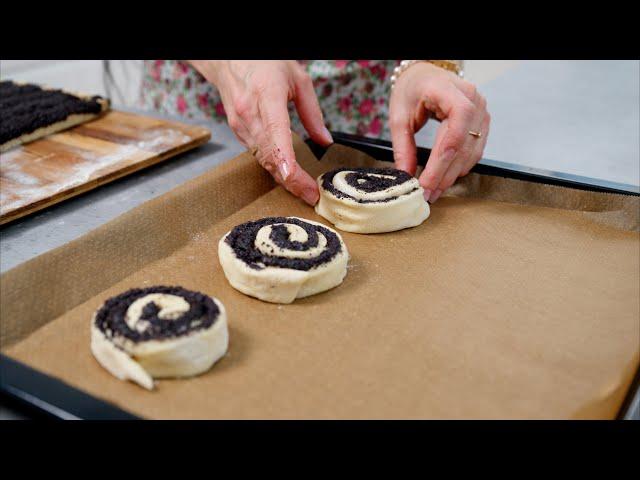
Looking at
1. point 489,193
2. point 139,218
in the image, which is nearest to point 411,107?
point 489,193

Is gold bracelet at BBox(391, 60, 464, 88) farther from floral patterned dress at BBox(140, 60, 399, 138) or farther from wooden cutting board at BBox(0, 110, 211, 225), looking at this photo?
wooden cutting board at BBox(0, 110, 211, 225)

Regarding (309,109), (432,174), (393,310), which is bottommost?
(393,310)

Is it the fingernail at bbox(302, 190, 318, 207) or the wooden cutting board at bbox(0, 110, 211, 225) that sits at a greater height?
the wooden cutting board at bbox(0, 110, 211, 225)

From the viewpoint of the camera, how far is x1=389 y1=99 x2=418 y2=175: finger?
5.57 feet

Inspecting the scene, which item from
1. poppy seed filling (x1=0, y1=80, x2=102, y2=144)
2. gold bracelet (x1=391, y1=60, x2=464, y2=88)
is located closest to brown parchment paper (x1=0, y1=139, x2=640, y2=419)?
gold bracelet (x1=391, y1=60, x2=464, y2=88)

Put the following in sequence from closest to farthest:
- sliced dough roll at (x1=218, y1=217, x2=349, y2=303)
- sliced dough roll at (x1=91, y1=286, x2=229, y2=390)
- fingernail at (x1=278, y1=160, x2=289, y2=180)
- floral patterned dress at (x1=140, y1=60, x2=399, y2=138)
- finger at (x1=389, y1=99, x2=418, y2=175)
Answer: sliced dough roll at (x1=91, y1=286, x2=229, y2=390) < sliced dough roll at (x1=218, y1=217, x2=349, y2=303) < fingernail at (x1=278, y1=160, x2=289, y2=180) < finger at (x1=389, y1=99, x2=418, y2=175) < floral patterned dress at (x1=140, y1=60, x2=399, y2=138)

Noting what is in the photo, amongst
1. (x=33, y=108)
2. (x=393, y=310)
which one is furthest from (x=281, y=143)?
(x=33, y=108)

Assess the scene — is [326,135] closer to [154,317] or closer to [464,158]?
[464,158]

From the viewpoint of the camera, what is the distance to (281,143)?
1457 mm

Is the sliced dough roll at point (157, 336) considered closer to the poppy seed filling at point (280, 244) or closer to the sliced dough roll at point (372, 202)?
the poppy seed filling at point (280, 244)

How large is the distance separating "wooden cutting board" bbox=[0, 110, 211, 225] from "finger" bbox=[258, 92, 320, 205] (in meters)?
0.41

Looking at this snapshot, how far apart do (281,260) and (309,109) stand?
1.96ft

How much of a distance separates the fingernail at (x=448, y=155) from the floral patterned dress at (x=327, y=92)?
641 mm

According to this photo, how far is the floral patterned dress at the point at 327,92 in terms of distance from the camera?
2062mm
